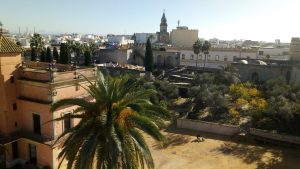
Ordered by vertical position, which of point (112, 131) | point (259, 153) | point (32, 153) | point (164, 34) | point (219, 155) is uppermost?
point (164, 34)

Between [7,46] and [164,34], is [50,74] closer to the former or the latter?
[7,46]

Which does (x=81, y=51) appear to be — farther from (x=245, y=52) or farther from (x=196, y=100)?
(x=196, y=100)

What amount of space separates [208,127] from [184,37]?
63.4 metres

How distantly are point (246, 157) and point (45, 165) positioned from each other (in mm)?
16419

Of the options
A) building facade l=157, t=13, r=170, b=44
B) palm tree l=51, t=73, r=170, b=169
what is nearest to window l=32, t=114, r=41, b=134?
palm tree l=51, t=73, r=170, b=169

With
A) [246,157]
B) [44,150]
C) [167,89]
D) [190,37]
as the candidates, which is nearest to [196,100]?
[167,89]

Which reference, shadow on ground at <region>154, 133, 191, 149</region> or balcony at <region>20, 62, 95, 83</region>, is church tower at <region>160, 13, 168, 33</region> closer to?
shadow on ground at <region>154, 133, 191, 149</region>

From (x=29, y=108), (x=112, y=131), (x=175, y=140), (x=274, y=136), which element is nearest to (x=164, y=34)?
(x=175, y=140)

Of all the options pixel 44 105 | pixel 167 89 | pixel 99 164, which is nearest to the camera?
pixel 99 164

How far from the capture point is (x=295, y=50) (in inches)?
2023

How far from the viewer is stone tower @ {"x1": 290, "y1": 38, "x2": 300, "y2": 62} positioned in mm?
50069

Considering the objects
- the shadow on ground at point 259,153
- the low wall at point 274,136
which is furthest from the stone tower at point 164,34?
the low wall at point 274,136

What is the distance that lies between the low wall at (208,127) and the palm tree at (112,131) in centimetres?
1889

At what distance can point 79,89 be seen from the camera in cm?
2389
